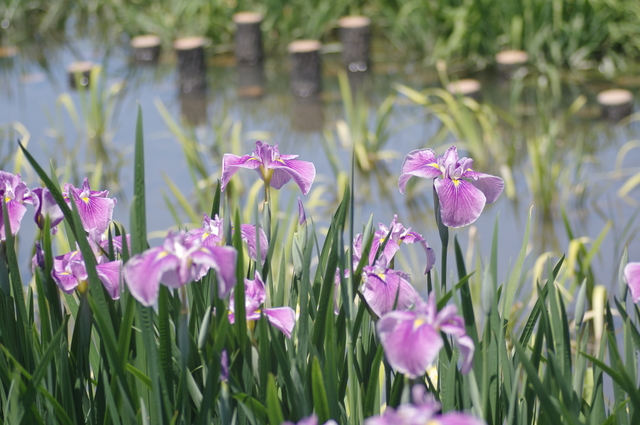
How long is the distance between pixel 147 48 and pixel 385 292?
5.56 metres

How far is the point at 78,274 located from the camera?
858 mm

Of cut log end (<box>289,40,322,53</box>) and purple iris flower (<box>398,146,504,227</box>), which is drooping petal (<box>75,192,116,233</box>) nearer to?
purple iris flower (<box>398,146,504,227</box>)

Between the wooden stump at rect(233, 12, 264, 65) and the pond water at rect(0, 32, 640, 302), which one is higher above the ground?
the wooden stump at rect(233, 12, 264, 65)

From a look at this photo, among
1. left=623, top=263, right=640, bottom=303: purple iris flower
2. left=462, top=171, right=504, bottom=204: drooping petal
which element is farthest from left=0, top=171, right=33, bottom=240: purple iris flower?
left=623, top=263, right=640, bottom=303: purple iris flower

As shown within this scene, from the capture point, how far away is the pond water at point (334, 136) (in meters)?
3.17

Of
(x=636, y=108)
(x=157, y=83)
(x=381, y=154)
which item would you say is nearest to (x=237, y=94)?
(x=157, y=83)

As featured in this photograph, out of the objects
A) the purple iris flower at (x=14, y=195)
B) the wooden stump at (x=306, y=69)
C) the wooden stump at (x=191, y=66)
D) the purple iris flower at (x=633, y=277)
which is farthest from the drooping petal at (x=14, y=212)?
the wooden stump at (x=191, y=66)

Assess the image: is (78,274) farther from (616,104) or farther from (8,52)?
(8,52)

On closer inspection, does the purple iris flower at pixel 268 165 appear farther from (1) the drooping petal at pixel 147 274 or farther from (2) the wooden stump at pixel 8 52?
(2) the wooden stump at pixel 8 52

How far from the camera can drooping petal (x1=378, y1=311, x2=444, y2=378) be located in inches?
25.1

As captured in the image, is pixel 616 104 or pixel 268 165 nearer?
pixel 268 165

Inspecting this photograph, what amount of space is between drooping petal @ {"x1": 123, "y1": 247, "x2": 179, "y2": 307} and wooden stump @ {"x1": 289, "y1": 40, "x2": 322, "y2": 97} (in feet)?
14.8

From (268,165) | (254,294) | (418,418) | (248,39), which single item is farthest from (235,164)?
(248,39)

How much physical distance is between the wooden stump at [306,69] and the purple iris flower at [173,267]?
4.51 meters
